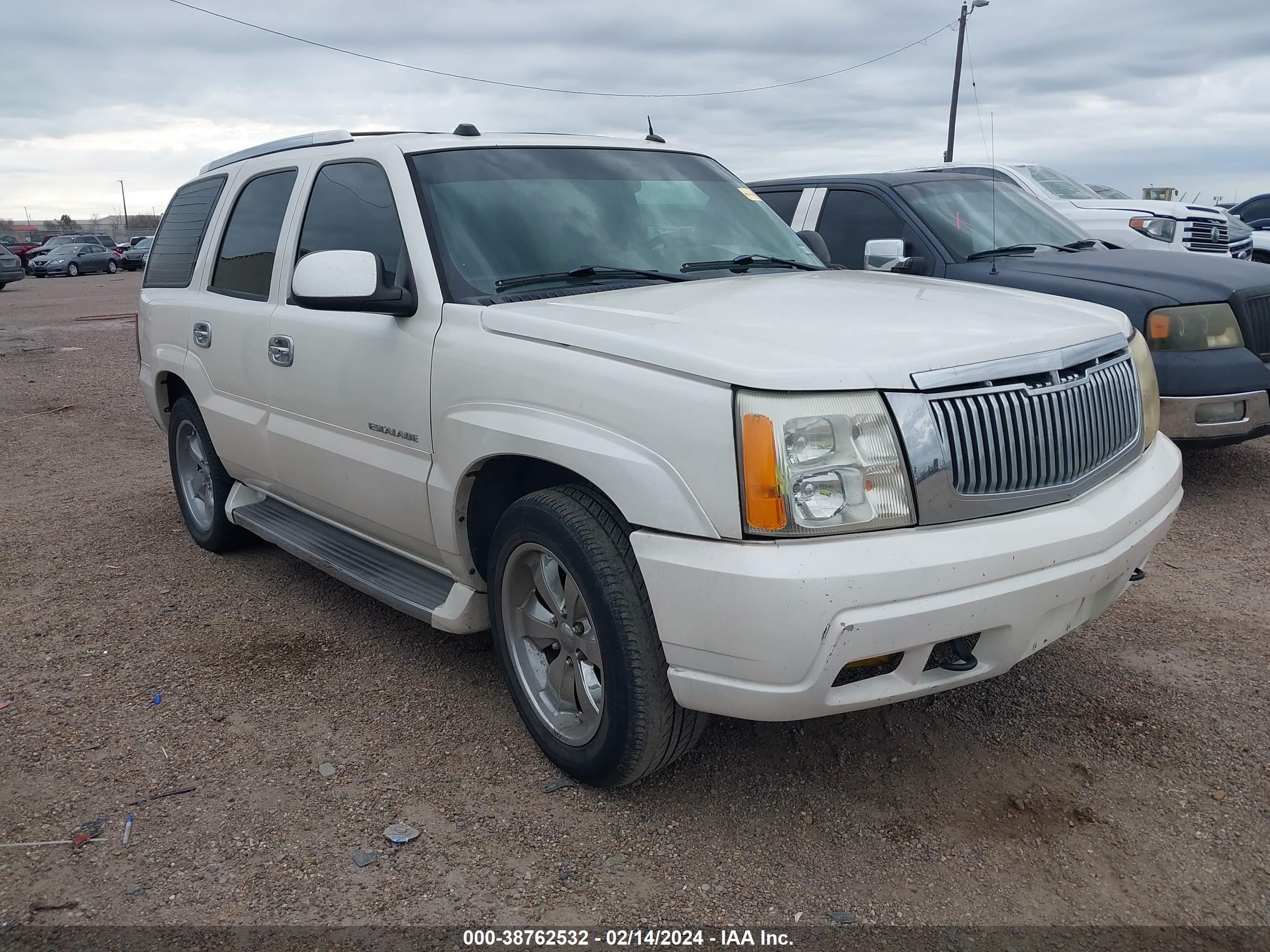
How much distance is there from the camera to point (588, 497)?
113 inches

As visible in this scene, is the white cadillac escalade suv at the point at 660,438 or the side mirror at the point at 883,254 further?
the side mirror at the point at 883,254

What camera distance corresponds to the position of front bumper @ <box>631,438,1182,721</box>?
94.2 inches

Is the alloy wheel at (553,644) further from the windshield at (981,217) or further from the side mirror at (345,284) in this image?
the windshield at (981,217)

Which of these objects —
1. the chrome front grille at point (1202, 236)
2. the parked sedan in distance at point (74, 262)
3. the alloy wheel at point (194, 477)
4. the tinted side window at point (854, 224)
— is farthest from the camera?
the parked sedan in distance at point (74, 262)

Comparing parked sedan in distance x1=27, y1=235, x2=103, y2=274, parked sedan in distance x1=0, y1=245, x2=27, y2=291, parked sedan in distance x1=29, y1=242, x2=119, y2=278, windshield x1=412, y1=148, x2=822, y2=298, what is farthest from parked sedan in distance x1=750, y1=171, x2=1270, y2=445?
parked sedan in distance x1=27, y1=235, x2=103, y2=274

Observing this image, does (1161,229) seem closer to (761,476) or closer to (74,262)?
(761,476)

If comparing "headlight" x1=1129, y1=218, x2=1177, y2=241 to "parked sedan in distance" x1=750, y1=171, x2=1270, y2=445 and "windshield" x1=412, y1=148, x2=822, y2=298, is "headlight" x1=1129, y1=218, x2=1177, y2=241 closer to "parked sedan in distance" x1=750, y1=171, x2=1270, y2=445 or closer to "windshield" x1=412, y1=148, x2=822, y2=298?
"parked sedan in distance" x1=750, y1=171, x2=1270, y2=445

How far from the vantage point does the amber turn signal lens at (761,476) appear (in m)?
2.43

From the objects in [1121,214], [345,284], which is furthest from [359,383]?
[1121,214]

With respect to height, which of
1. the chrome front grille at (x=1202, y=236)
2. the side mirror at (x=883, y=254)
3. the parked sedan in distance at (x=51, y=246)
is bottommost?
the chrome front grille at (x=1202, y=236)

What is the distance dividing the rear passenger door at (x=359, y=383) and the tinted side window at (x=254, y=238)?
228 millimetres

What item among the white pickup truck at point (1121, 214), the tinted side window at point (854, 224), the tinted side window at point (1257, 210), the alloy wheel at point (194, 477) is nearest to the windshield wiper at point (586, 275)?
the alloy wheel at point (194, 477)

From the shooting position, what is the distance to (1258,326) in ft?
18.9

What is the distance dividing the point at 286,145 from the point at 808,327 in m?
2.89
